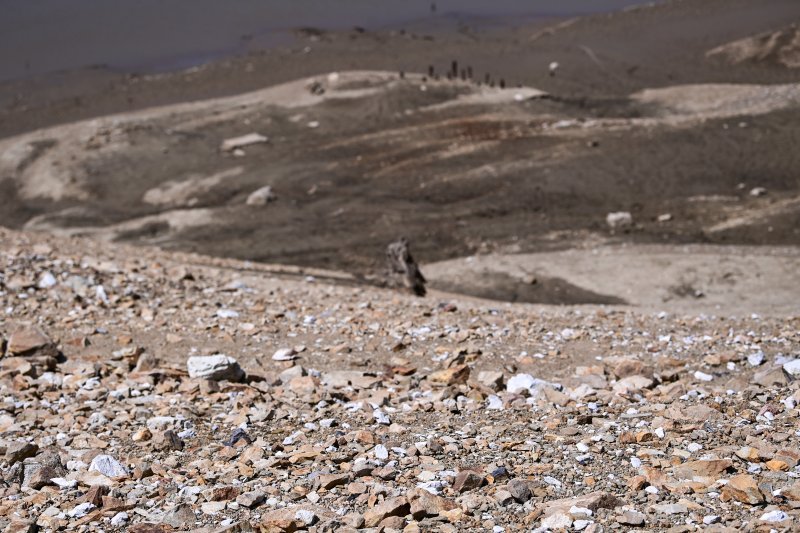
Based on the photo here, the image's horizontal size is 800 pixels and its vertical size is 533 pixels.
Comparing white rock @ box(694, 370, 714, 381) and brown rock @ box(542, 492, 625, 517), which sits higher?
brown rock @ box(542, 492, 625, 517)

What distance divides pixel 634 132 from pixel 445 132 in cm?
602

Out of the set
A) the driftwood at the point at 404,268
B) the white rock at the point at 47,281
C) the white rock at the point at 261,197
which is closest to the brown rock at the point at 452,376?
the white rock at the point at 47,281

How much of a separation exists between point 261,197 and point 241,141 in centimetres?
732

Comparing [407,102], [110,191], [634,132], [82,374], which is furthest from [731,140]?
[82,374]

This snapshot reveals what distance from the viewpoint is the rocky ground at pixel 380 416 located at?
420 cm

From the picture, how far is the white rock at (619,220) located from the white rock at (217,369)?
13811mm

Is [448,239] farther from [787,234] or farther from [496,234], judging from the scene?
[787,234]

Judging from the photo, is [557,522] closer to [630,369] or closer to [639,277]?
[630,369]

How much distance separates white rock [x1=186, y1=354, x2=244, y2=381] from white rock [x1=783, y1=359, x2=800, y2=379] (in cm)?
402

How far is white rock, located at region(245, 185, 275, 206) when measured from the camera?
23391 millimetres

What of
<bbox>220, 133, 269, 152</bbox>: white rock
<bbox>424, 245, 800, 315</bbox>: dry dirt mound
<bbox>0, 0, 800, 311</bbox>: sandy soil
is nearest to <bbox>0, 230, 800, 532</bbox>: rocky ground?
<bbox>424, 245, 800, 315</bbox>: dry dirt mound

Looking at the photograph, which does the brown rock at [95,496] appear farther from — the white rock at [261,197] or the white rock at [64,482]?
the white rock at [261,197]

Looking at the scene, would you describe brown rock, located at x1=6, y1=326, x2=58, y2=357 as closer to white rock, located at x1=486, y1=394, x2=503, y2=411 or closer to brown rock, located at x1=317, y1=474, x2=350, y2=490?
brown rock, located at x1=317, y1=474, x2=350, y2=490

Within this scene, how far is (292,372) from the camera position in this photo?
21.7 ft
